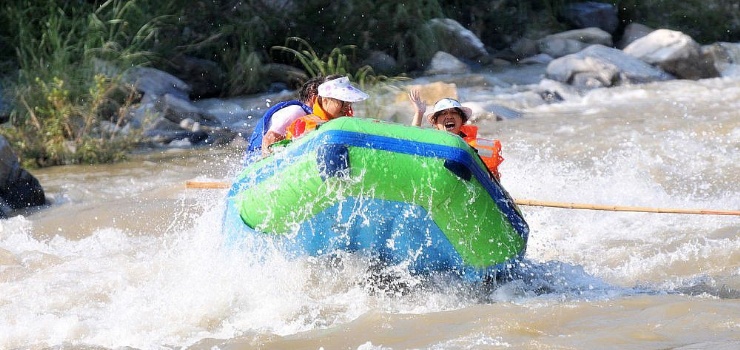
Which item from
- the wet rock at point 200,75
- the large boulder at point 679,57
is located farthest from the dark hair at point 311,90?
the large boulder at point 679,57

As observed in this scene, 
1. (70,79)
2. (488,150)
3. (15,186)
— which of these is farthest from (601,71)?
(488,150)

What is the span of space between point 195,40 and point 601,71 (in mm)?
4616

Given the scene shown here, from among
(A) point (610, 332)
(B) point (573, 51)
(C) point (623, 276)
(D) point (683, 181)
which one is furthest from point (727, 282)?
(B) point (573, 51)

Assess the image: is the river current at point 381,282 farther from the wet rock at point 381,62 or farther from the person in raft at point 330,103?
the wet rock at point 381,62

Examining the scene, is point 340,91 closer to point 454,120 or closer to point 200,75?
point 454,120

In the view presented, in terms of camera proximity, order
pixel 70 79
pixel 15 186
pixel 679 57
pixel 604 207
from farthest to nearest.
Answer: pixel 679 57 < pixel 70 79 < pixel 15 186 < pixel 604 207

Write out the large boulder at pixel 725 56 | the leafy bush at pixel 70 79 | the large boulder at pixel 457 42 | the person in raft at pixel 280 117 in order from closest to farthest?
the person in raft at pixel 280 117
the leafy bush at pixel 70 79
the large boulder at pixel 725 56
the large boulder at pixel 457 42

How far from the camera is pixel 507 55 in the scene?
586 inches

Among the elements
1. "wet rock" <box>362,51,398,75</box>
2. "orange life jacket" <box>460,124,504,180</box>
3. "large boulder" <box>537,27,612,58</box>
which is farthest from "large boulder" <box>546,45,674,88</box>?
"orange life jacket" <box>460,124,504,180</box>

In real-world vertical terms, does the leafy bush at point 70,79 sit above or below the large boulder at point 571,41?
below

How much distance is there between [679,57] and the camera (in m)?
13.3

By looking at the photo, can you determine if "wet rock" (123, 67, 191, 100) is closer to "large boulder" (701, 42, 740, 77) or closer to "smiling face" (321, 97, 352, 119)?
"smiling face" (321, 97, 352, 119)

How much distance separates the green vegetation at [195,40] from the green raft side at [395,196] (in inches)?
180

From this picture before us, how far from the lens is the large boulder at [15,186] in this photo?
301 inches
